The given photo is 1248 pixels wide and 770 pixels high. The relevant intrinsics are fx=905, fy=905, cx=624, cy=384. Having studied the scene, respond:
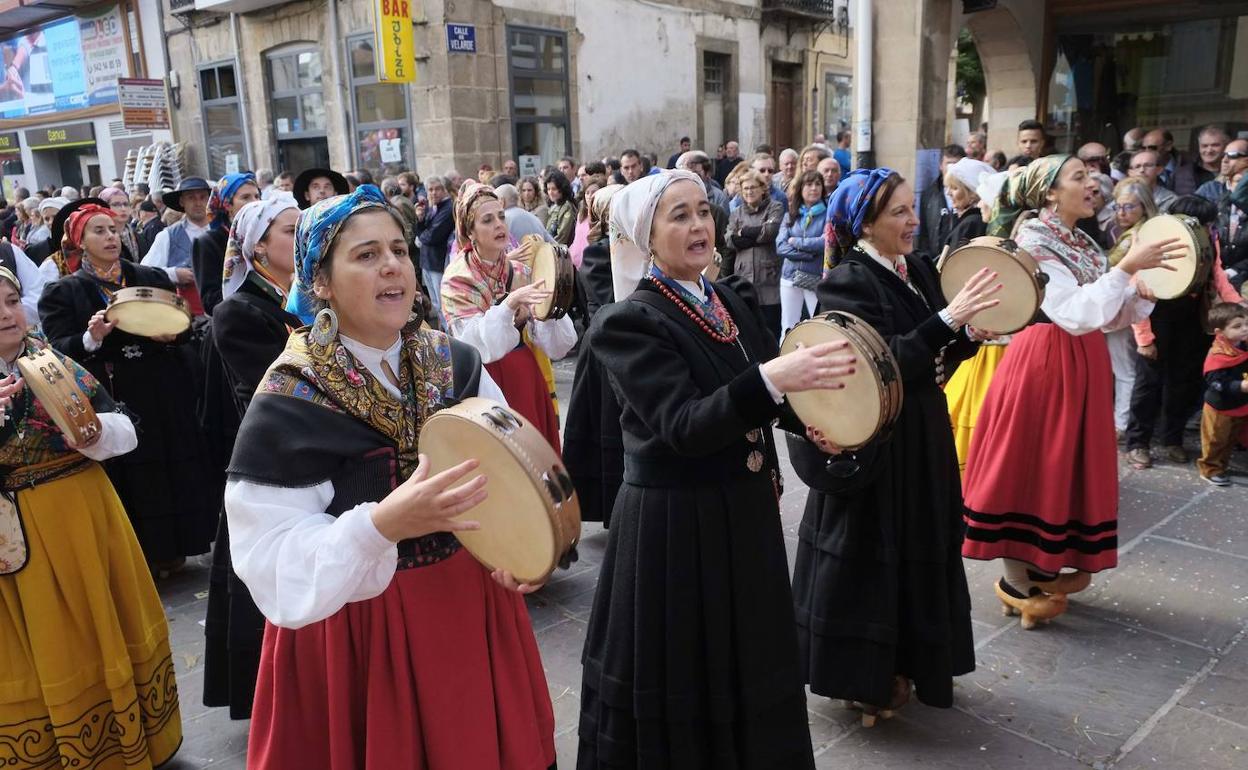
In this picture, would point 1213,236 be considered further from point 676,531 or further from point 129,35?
point 129,35

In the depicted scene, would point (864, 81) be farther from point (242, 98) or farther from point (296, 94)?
point (242, 98)

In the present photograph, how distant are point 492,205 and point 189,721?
8.91ft

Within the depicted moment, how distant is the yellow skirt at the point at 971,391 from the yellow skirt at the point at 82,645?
429cm

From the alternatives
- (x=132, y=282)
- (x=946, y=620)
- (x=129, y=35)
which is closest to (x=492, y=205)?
(x=132, y=282)

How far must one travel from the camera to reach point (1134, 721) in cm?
345

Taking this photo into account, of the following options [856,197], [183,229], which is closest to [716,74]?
[183,229]

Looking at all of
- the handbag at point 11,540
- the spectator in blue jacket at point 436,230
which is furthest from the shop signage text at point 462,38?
the handbag at point 11,540

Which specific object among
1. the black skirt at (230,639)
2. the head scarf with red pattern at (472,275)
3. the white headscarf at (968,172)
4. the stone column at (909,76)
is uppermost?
the stone column at (909,76)

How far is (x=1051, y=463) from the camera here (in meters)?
3.97

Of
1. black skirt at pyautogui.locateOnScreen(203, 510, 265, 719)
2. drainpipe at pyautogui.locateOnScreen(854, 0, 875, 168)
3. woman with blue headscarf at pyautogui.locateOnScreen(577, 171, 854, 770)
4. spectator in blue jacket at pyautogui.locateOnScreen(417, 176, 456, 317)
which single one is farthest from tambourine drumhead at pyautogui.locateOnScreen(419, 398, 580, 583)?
spectator in blue jacket at pyautogui.locateOnScreen(417, 176, 456, 317)

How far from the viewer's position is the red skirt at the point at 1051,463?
3.95 m

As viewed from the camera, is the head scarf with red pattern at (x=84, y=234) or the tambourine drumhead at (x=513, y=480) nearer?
the tambourine drumhead at (x=513, y=480)

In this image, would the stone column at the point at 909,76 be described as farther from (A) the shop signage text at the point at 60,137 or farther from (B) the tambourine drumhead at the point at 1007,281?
(A) the shop signage text at the point at 60,137

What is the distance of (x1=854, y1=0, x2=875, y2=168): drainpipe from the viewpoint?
8852 mm
